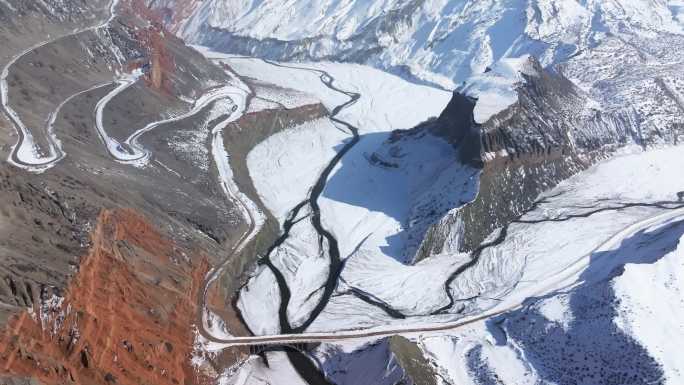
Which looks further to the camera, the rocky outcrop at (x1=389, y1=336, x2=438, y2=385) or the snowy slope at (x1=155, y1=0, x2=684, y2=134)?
the snowy slope at (x1=155, y1=0, x2=684, y2=134)

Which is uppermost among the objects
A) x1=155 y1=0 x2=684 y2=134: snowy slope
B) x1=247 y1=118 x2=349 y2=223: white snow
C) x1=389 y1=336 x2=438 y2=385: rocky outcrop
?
x1=155 y1=0 x2=684 y2=134: snowy slope

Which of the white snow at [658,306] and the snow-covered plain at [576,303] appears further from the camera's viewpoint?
the snow-covered plain at [576,303]

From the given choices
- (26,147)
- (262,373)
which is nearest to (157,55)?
(26,147)

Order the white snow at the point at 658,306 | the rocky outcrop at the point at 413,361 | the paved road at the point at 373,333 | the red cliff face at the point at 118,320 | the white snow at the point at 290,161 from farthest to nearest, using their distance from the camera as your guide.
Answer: the white snow at the point at 290,161 → the paved road at the point at 373,333 → the rocky outcrop at the point at 413,361 → the white snow at the point at 658,306 → the red cliff face at the point at 118,320

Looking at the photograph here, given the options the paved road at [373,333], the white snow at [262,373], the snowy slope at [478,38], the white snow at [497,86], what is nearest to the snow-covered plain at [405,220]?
the white snow at [497,86]

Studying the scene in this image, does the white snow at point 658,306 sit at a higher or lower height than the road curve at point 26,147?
lower

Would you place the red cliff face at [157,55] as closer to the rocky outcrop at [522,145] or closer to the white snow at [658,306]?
the rocky outcrop at [522,145]

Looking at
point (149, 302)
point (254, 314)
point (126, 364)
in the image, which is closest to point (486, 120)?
point (254, 314)

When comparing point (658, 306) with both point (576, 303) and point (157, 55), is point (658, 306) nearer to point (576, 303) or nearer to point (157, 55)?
point (576, 303)

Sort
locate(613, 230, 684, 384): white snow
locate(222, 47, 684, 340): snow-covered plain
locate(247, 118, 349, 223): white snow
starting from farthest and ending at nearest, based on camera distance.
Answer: locate(247, 118, 349, 223): white snow → locate(222, 47, 684, 340): snow-covered plain → locate(613, 230, 684, 384): white snow

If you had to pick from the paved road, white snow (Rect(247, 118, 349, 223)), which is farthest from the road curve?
white snow (Rect(247, 118, 349, 223))

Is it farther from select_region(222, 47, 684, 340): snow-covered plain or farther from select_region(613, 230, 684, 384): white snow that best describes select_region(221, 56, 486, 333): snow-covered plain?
select_region(613, 230, 684, 384): white snow
